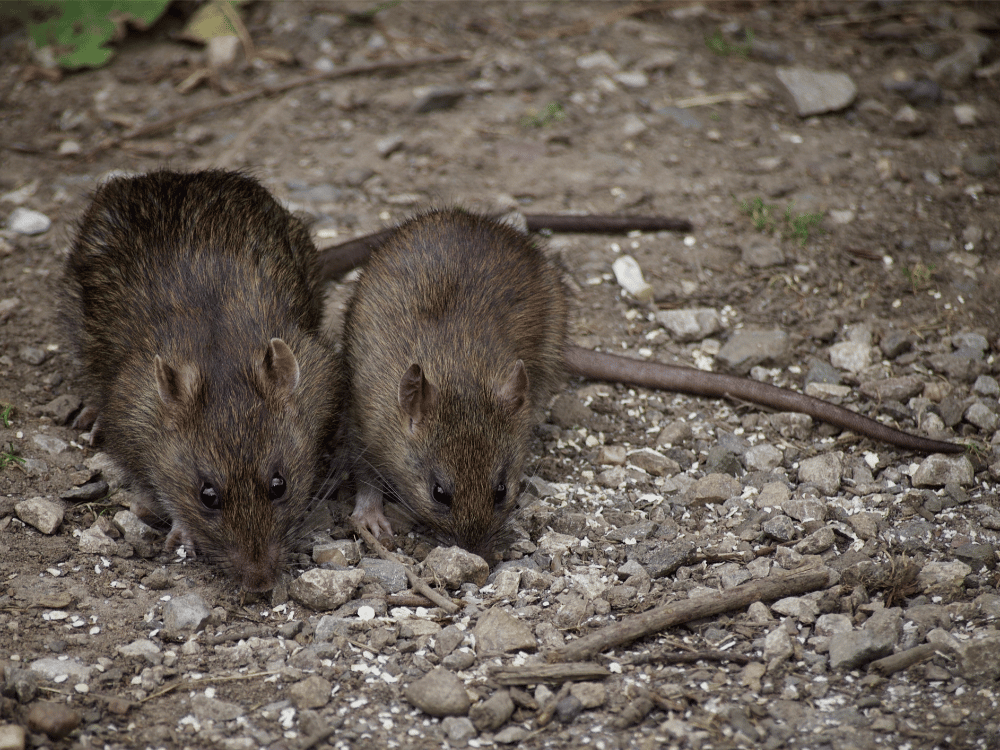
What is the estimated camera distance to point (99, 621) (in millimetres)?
4066

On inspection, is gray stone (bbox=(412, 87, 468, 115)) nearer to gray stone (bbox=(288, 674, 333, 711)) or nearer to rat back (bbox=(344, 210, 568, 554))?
rat back (bbox=(344, 210, 568, 554))

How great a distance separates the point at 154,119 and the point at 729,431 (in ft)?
17.8

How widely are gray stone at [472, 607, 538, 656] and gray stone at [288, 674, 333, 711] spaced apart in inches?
25.9

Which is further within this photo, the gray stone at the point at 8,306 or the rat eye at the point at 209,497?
the gray stone at the point at 8,306

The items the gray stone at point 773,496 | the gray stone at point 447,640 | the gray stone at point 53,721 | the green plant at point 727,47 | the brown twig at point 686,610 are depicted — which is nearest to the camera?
the gray stone at point 53,721

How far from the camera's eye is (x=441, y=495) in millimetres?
4711

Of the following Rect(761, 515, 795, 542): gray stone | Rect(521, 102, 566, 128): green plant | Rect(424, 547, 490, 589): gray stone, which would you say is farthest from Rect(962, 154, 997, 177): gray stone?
Rect(424, 547, 490, 589): gray stone

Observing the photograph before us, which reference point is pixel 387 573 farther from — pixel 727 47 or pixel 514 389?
pixel 727 47

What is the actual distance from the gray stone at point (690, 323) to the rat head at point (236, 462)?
8.62 ft

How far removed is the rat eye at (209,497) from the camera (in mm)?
4348

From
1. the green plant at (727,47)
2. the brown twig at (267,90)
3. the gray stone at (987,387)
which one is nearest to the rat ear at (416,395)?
the gray stone at (987,387)

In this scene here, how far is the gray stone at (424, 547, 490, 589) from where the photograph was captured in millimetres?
4375

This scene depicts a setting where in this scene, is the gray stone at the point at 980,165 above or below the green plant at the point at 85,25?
below

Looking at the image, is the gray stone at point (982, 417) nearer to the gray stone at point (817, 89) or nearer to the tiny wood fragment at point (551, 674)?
the tiny wood fragment at point (551, 674)
